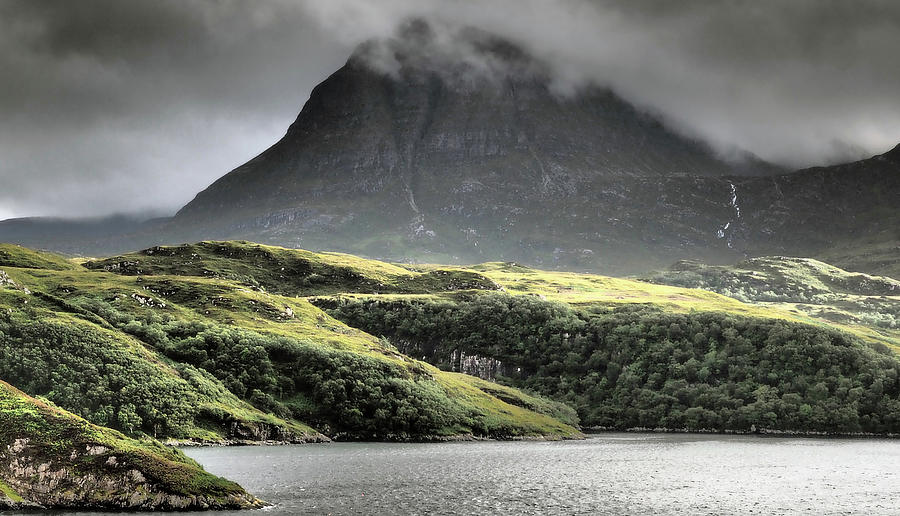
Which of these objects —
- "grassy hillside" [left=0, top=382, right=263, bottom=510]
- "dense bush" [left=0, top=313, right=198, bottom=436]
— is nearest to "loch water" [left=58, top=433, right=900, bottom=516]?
"grassy hillside" [left=0, top=382, right=263, bottom=510]

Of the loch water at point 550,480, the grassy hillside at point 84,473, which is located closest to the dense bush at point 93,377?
the loch water at point 550,480

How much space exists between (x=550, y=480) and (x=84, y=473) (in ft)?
235

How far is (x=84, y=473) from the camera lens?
89062 millimetres

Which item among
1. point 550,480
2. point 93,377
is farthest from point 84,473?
point 93,377

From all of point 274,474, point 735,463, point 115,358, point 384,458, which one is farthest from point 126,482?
point 735,463

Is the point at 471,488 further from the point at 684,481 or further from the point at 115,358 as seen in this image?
the point at 115,358

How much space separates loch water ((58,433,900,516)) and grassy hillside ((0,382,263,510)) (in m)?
9.26

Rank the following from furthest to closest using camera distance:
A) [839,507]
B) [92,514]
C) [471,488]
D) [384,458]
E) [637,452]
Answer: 1. [637,452]
2. [384,458]
3. [471,488]
4. [839,507]
5. [92,514]

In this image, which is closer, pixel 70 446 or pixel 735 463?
pixel 70 446

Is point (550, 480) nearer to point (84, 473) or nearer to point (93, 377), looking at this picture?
point (84, 473)

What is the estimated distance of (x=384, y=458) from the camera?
6407 inches

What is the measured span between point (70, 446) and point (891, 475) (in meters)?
135

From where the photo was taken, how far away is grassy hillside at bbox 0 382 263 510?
286ft

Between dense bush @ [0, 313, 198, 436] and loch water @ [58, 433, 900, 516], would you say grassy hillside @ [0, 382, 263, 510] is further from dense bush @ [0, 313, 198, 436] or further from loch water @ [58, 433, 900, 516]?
dense bush @ [0, 313, 198, 436]
